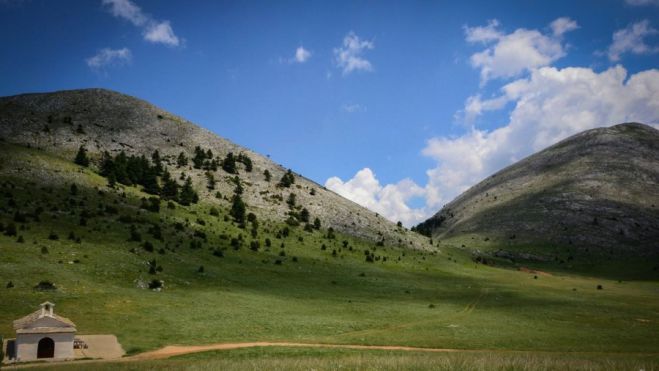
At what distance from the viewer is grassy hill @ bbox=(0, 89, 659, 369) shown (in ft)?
145

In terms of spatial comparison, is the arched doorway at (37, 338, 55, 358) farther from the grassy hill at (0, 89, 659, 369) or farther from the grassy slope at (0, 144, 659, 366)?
the grassy hill at (0, 89, 659, 369)

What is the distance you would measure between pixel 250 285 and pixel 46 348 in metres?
35.8

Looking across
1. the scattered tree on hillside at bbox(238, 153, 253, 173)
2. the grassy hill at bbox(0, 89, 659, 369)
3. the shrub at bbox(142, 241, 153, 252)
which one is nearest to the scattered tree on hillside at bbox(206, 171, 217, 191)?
the grassy hill at bbox(0, 89, 659, 369)

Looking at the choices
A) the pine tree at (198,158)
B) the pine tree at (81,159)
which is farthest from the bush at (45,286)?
the pine tree at (198,158)

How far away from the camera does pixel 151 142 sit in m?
138

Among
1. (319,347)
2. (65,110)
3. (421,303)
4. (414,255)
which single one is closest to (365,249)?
(414,255)

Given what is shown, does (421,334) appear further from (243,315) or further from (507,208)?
(507,208)

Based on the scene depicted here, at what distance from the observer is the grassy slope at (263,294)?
4516 centimetres

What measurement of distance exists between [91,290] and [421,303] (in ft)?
155

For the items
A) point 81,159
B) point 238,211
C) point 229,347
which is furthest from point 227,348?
point 81,159

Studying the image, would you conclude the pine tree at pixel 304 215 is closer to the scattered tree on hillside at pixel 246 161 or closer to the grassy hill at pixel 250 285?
the grassy hill at pixel 250 285

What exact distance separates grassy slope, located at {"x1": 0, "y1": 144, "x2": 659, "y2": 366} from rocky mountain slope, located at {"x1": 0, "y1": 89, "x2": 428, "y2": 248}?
1817 centimetres

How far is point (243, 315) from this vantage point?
171 feet

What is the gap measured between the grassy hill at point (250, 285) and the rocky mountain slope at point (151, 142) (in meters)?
1.85
